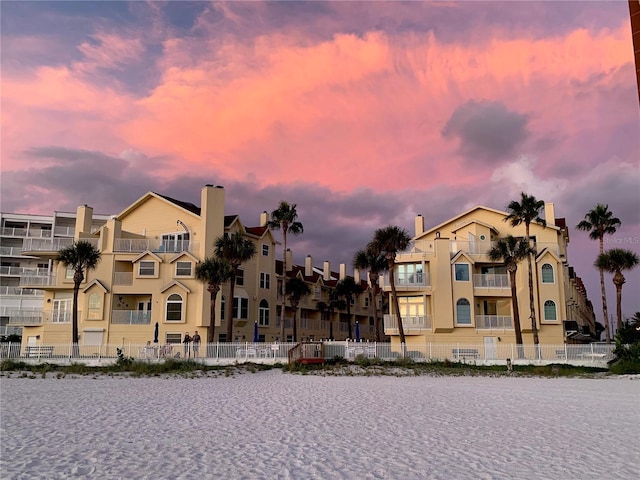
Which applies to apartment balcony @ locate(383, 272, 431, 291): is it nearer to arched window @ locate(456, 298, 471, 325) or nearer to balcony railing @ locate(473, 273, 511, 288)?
arched window @ locate(456, 298, 471, 325)

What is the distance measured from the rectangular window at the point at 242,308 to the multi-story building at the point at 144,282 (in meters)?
0.09

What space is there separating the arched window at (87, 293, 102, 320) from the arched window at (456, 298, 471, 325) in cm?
2758

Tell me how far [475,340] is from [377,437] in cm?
3183

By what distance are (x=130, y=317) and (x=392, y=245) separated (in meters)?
21.0

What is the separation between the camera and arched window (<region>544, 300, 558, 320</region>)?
137ft

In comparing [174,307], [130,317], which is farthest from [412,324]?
[130,317]

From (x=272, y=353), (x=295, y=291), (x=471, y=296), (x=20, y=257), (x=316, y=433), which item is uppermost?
(x=20, y=257)

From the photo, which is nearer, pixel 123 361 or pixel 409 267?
pixel 123 361

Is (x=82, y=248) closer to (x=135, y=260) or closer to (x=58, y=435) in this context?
(x=135, y=260)

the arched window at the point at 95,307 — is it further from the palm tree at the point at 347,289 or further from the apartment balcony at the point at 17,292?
the palm tree at the point at 347,289

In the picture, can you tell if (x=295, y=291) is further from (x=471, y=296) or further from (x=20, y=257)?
(x=20, y=257)

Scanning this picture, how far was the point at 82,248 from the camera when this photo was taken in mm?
37844

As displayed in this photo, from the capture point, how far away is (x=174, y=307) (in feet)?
140

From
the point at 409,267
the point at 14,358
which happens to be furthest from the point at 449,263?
the point at 14,358
